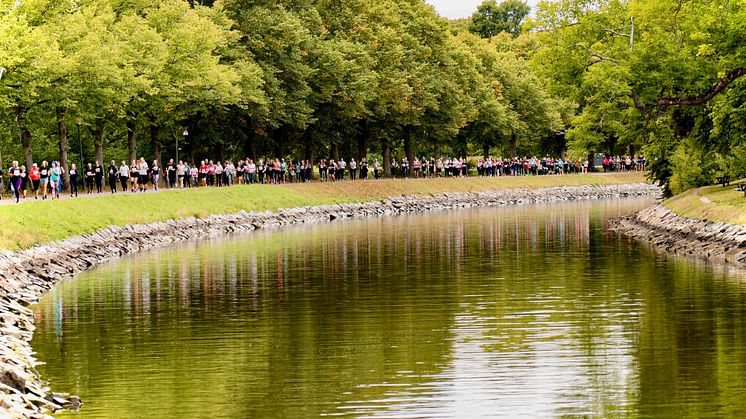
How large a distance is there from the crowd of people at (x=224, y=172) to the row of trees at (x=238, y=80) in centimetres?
174

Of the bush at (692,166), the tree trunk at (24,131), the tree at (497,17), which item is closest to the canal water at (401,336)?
the bush at (692,166)

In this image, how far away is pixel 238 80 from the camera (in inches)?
2820

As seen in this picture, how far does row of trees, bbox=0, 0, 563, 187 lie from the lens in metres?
59.9

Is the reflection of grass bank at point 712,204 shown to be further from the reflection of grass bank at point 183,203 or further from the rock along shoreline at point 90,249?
the reflection of grass bank at point 183,203

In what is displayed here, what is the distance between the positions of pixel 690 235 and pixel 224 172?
3868cm

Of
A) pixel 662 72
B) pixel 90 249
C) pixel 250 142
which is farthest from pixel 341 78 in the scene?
pixel 90 249

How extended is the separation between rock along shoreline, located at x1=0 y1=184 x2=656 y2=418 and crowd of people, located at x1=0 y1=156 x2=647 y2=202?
5.47 metres

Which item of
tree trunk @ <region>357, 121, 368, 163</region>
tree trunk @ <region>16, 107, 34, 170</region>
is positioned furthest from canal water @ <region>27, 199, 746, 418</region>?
tree trunk @ <region>357, 121, 368, 163</region>

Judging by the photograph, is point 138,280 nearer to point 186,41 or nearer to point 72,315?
point 72,315

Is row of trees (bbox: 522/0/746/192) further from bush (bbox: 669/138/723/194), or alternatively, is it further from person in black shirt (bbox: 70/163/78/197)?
person in black shirt (bbox: 70/163/78/197)

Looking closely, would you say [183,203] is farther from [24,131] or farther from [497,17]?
[497,17]

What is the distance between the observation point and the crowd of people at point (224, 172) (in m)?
56.9

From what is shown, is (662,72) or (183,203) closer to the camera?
(662,72)

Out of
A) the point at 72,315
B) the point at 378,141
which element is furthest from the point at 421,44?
the point at 72,315
